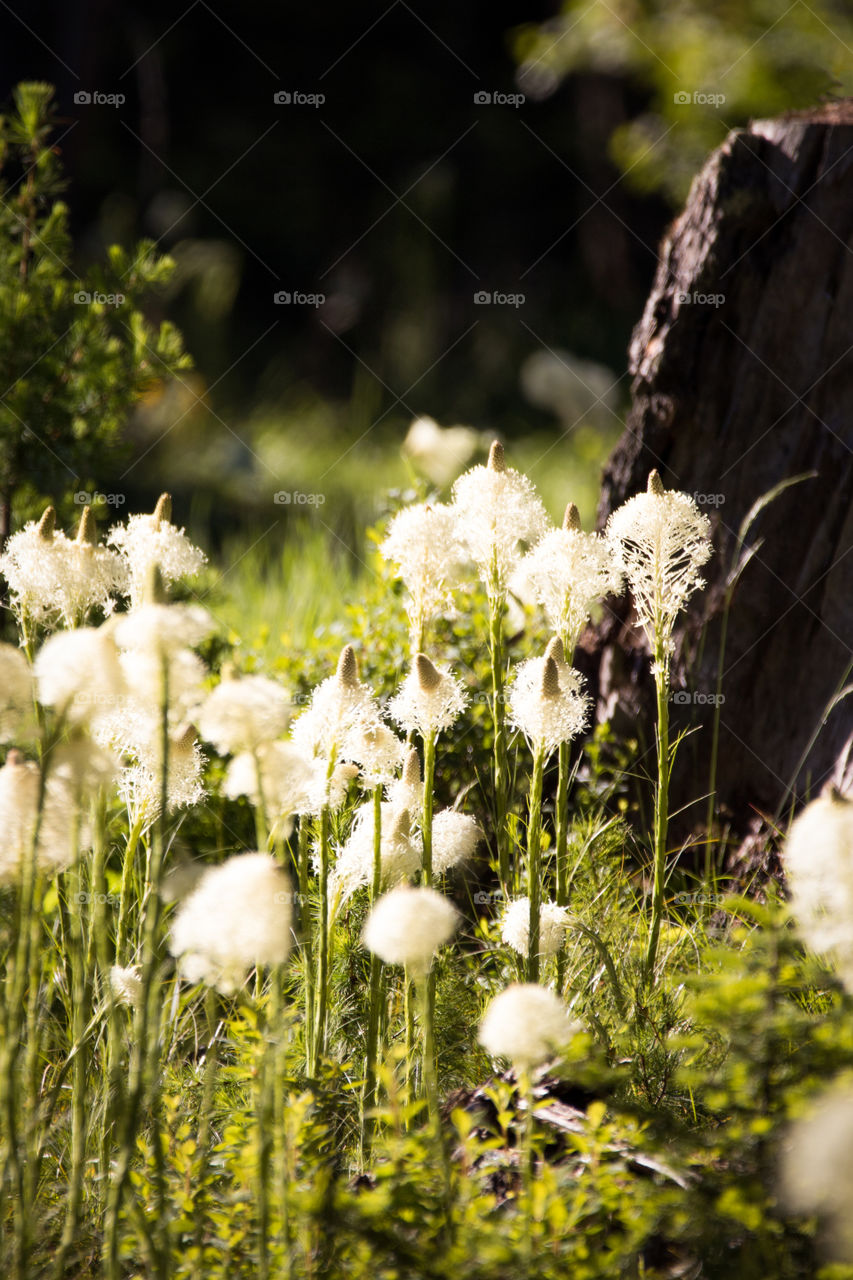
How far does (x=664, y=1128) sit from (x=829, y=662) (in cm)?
214

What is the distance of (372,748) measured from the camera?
1.92 metres

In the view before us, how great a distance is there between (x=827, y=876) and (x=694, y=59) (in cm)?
675

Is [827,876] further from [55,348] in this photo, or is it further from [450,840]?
[55,348]

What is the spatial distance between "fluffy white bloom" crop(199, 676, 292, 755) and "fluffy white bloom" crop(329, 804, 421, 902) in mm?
609

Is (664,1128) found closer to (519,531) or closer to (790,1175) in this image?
(790,1175)

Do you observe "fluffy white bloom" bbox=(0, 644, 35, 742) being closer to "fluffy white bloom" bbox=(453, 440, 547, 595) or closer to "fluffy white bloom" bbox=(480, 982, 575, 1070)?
"fluffy white bloom" bbox=(480, 982, 575, 1070)

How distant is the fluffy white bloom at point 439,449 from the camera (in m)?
4.14

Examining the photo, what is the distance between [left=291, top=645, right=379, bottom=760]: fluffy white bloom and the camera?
1.79 metres

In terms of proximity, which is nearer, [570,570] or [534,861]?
[534,861]

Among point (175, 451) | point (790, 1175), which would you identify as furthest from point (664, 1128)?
point (175, 451)
